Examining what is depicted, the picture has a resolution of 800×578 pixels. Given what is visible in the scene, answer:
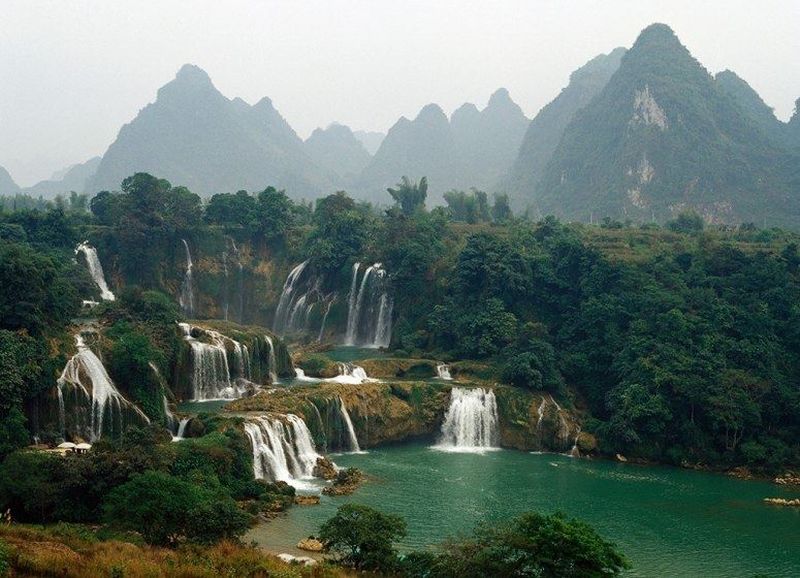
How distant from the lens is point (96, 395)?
80.1ft

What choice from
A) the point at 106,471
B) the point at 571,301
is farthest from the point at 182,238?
the point at 106,471

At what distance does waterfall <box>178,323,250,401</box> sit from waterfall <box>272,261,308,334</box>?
52.0ft

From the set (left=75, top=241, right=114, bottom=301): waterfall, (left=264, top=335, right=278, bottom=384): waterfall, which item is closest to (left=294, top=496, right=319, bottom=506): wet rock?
(left=264, top=335, right=278, bottom=384): waterfall

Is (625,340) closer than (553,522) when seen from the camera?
No

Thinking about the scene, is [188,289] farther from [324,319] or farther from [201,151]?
[201,151]

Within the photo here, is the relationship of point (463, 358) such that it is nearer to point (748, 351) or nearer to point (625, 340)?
point (625, 340)

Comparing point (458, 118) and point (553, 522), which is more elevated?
point (458, 118)

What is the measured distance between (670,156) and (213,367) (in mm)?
70002

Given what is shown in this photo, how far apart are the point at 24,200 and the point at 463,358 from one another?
58109 millimetres

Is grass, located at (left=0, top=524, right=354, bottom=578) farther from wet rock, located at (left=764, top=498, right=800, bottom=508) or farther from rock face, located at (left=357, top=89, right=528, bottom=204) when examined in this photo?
rock face, located at (left=357, top=89, right=528, bottom=204)

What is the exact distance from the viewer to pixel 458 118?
185500mm

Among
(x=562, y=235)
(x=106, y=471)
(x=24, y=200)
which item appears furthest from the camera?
(x=24, y=200)

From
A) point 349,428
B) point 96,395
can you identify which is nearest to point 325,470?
point 349,428

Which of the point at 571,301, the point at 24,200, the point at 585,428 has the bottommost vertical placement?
the point at 585,428
